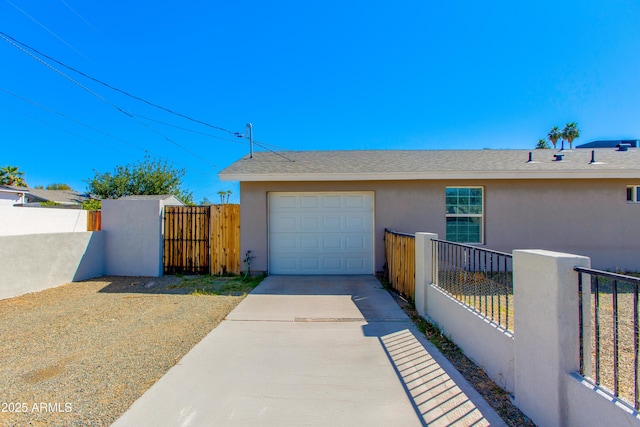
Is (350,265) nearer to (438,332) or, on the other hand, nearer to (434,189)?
(434,189)

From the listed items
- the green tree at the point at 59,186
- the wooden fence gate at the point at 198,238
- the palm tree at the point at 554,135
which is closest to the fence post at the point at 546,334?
the wooden fence gate at the point at 198,238

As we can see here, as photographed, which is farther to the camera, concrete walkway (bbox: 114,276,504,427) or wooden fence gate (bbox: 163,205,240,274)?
wooden fence gate (bbox: 163,205,240,274)

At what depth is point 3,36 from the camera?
6172mm

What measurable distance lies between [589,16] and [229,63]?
1132cm

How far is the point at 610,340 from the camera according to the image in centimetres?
373

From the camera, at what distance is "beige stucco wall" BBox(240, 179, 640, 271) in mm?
7848

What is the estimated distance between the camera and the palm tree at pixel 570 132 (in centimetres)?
2898

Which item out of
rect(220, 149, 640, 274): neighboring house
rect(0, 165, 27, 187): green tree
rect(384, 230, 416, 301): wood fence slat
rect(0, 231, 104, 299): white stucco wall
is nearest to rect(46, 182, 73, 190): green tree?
rect(0, 165, 27, 187): green tree

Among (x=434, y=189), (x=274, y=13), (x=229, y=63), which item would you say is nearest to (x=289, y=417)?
(x=434, y=189)

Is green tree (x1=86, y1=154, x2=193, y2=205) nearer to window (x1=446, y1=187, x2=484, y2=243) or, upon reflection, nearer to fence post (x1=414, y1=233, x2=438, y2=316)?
window (x1=446, y1=187, x2=484, y2=243)

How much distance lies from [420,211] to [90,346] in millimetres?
7249

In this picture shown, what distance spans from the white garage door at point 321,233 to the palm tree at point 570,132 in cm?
3253

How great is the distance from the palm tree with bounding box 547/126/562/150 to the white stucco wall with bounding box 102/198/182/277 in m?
37.1

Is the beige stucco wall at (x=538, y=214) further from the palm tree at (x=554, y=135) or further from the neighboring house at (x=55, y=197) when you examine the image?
the palm tree at (x=554, y=135)
